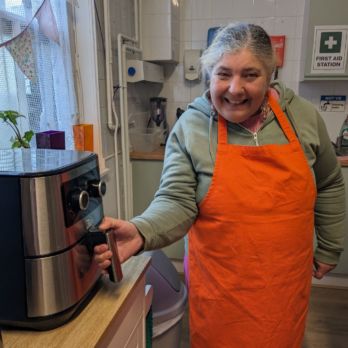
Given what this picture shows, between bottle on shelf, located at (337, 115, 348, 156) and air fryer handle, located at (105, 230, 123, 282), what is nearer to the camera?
air fryer handle, located at (105, 230, 123, 282)

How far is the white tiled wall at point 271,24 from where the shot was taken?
7.70ft

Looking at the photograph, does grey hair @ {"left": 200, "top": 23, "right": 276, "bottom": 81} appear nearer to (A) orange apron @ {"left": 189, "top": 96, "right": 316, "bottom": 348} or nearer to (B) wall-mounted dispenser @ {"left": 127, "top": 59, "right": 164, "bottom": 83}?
(A) orange apron @ {"left": 189, "top": 96, "right": 316, "bottom": 348}

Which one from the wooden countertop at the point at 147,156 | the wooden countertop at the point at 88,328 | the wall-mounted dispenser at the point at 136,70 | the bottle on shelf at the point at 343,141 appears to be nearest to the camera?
the wooden countertop at the point at 88,328

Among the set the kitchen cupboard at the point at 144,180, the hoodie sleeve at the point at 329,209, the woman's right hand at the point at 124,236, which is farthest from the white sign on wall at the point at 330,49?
the woman's right hand at the point at 124,236

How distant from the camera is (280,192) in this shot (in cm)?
92

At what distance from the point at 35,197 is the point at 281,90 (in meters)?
0.73

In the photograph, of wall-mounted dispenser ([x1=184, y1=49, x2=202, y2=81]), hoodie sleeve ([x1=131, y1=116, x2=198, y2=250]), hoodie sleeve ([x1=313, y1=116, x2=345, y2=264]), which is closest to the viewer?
hoodie sleeve ([x1=131, y1=116, x2=198, y2=250])

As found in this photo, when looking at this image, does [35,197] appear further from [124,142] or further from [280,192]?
[124,142]

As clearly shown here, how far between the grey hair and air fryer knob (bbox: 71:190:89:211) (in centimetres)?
49

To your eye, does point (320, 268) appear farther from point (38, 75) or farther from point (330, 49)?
point (330, 49)

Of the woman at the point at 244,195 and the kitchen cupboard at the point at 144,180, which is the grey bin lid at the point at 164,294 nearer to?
the woman at the point at 244,195

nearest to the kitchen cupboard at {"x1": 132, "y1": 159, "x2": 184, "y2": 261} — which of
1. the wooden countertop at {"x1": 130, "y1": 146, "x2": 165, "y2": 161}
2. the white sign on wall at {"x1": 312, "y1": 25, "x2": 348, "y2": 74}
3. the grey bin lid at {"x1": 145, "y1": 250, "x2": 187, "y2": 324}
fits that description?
the wooden countertop at {"x1": 130, "y1": 146, "x2": 165, "y2": 161}

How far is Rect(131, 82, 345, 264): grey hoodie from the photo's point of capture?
876 millimetres

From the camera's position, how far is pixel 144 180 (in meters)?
2.23
